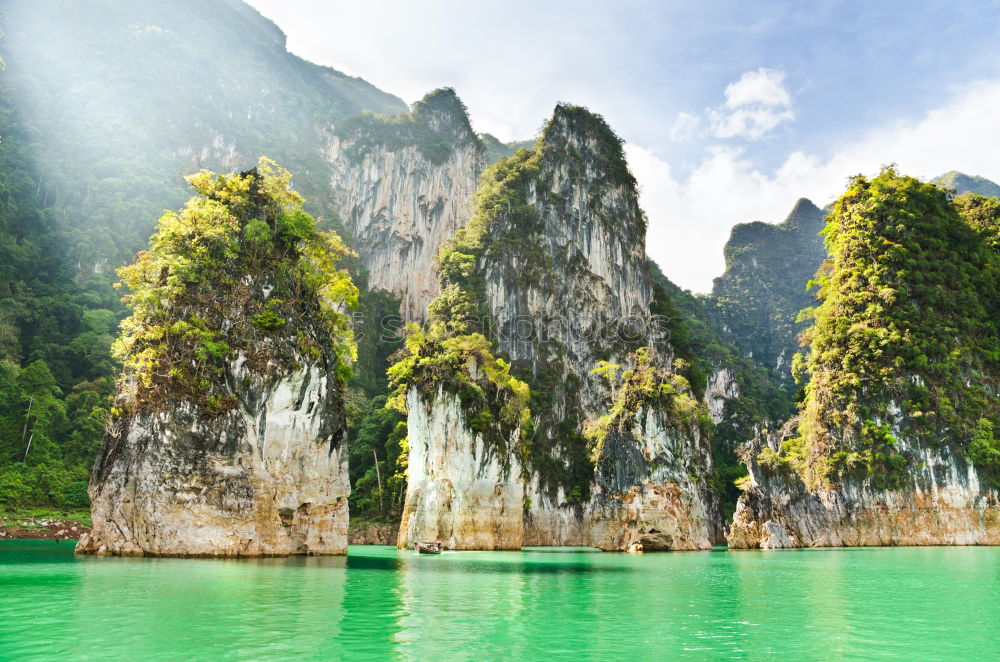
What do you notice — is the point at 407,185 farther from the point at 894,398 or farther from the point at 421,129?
the point at 894,398

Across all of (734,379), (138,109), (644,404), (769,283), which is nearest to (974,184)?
(769,283)

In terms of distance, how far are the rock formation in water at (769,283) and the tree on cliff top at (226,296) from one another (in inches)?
3392

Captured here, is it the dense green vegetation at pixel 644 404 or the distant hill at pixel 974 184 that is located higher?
the distant hill at pixel 974 184

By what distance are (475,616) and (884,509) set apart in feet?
113

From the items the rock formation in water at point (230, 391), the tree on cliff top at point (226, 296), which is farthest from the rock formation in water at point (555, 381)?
the tree on cliff top at point (226, 296)

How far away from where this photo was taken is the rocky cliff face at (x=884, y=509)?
3516cm

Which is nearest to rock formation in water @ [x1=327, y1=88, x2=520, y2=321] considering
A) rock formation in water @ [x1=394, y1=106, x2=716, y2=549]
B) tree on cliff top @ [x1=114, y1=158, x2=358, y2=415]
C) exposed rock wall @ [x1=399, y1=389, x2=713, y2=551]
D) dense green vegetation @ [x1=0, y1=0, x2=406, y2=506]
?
dense green vegetation @ [x1=0, y1=0, x2=406, y2=506]

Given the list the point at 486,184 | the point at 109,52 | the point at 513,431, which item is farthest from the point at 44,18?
the point at 513,431

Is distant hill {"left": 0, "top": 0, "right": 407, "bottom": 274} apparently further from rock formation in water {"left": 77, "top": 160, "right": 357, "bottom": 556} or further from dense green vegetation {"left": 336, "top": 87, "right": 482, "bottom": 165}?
rock formation in water {"left": 77, "top": 160, "right": 357, "bottom": 556}

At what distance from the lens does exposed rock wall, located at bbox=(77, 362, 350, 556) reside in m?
19.0

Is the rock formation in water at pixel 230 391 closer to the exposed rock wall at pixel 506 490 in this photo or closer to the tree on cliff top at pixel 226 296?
the tree on cliff top at pixel 226 296

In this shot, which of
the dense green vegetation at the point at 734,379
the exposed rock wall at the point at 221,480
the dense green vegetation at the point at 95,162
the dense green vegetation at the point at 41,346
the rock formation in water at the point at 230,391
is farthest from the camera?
the dense green vegetation at the point at 734,379

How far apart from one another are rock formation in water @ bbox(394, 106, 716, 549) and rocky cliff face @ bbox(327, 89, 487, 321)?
1487 cm

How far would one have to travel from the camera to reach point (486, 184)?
192 ft
